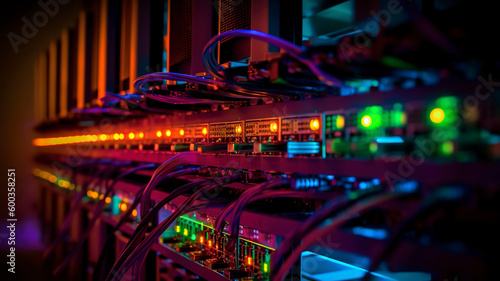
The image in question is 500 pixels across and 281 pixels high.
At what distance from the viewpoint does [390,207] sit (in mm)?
535

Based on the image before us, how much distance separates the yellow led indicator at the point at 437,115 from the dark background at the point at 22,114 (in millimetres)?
3649

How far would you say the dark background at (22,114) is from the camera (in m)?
3.72

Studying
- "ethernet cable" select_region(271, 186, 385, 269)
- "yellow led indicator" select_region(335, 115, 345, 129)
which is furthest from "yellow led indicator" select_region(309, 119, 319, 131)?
"ethernet cable" select_region(271, 186, 385, 269)

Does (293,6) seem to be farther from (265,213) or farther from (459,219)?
(459,219)

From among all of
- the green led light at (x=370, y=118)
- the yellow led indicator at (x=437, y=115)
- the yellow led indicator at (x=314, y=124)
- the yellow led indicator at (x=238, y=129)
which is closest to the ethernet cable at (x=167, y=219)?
the yellow led indicator at (x=238, y=129)

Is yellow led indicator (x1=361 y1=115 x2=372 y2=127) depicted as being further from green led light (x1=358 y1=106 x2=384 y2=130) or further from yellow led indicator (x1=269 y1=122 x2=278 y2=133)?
yellow led indicator (x1=269 y1=122 x2=278 y2=133)

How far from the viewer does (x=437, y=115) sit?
53 centimetres

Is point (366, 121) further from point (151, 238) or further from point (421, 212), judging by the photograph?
point (151, 238)

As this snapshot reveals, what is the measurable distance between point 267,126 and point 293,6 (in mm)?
317

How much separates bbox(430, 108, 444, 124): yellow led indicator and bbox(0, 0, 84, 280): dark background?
12.0 feet

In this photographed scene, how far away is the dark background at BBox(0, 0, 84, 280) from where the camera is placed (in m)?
3.72

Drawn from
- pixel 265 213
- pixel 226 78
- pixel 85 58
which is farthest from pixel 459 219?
pixel 85 58

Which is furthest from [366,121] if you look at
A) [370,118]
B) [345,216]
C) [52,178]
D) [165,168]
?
[52,178]

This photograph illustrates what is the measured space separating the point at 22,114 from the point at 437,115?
16.4 feet
